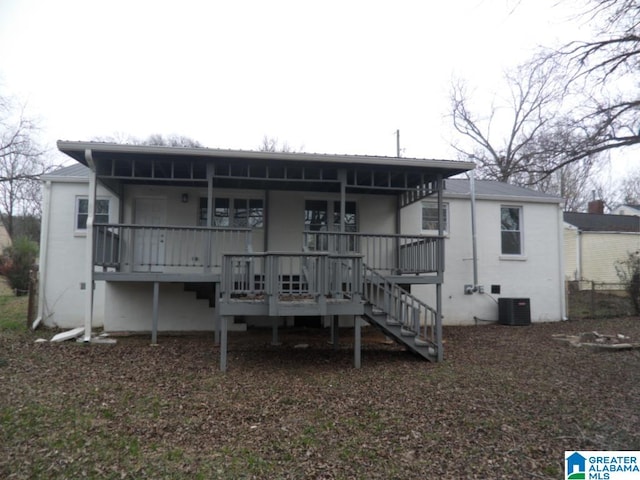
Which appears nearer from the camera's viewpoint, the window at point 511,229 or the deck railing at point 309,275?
the deck railing at point 309,275

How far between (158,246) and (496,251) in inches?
354

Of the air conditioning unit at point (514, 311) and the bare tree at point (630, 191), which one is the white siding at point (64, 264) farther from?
the bare tree at point (630, 191)

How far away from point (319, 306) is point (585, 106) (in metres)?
8.64

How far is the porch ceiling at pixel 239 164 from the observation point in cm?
770

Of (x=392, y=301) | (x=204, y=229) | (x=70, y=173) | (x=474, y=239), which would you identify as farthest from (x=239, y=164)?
(x=474, y=239)

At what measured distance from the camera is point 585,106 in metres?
10.0

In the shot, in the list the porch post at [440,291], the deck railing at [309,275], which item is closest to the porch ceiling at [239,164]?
the porch post at [440,291]

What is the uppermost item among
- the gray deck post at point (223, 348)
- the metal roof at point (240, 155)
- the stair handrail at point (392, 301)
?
the metal roof at point (240, 155)

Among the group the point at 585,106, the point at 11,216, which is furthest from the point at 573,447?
the point at 11,216

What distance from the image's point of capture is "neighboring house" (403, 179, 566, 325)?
37.2ft

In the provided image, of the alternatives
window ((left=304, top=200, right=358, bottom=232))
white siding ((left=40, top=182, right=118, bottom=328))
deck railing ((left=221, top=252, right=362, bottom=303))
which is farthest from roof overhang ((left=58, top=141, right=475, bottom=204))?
deck railing ((left=221, top=252, right=362, bottom=303))

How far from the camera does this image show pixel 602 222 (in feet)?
69.4

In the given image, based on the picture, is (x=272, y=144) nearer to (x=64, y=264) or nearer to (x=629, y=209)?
(x=64, y=264)

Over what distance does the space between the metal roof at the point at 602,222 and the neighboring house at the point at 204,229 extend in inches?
447
